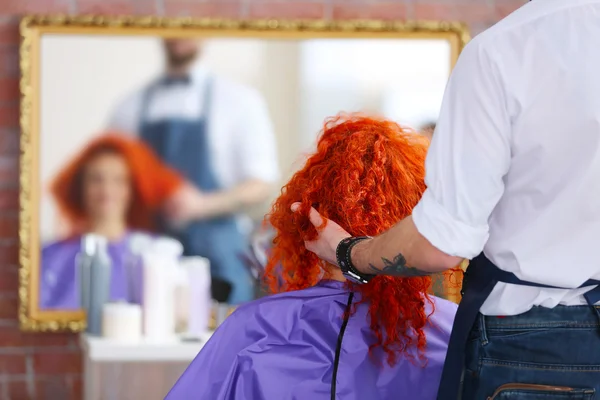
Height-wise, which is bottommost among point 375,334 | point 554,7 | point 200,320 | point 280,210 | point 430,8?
point 200,320

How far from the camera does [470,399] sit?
3.80 feet

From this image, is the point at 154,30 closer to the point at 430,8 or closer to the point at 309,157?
the point at 430,8

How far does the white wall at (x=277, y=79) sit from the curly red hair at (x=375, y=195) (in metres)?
1.32

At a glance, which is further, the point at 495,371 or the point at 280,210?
the point at 280,210

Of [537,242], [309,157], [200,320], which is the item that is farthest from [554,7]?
[200,320]

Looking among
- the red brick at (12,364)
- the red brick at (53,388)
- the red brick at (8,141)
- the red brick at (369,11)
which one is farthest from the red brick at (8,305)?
the red brick at (369,11)

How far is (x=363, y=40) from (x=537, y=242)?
6.27 ft

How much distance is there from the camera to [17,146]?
281 centimetres

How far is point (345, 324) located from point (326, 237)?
169 millimetres

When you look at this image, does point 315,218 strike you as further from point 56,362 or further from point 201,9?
point 56,362

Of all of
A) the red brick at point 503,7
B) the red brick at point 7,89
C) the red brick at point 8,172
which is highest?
the red brick at point 503,7

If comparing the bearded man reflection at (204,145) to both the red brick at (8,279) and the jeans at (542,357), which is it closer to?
the red brick at (8,279)

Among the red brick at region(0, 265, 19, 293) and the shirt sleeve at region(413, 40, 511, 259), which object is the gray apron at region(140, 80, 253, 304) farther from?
the shirt sleeve at region(413, 40, 511, 259)

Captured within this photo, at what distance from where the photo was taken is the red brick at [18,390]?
2848 millimetres
